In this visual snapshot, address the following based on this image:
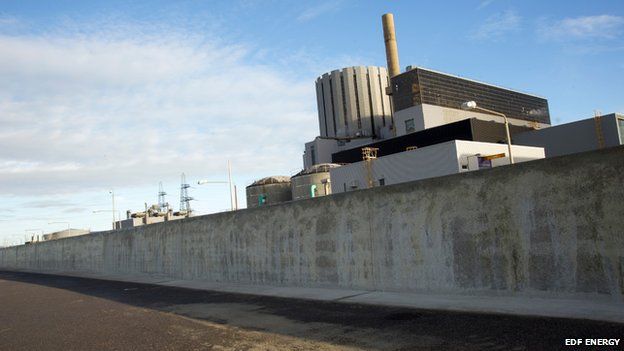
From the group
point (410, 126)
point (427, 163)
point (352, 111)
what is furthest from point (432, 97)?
point (427, 163)

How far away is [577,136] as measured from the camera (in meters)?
71.0

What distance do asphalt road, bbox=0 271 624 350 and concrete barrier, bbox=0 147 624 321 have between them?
161cm

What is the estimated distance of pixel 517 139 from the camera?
3059 inches

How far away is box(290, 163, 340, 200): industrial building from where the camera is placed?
77.4m

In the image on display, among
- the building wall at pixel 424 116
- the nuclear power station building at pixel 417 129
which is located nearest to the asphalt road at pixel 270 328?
the nuclear power station building at pixel 417 129

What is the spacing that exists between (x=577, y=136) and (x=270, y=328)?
246 ft

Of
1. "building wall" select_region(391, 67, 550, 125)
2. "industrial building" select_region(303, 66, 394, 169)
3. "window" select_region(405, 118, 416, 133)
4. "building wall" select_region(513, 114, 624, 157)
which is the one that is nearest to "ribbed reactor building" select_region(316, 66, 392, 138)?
"industrial building" select_region(303, 66, 394, 169)

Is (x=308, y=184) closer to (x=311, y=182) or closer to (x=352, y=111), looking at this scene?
(x=311, y=182)

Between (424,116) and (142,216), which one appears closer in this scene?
(424,116)

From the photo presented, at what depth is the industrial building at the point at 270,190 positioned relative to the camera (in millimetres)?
88750

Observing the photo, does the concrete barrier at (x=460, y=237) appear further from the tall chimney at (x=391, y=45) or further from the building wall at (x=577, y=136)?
the tall chimney at (x=391, y=45)

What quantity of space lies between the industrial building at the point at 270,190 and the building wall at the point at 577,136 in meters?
43.1

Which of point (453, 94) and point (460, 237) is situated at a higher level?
point (453, 94)

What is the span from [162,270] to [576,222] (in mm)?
20734
